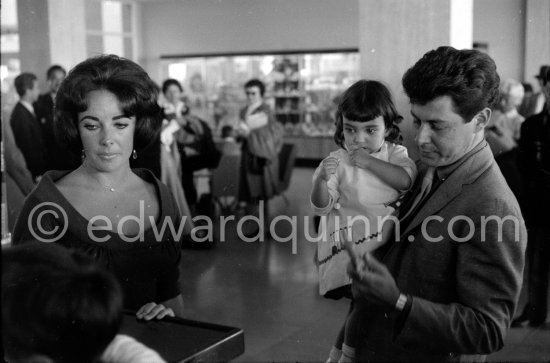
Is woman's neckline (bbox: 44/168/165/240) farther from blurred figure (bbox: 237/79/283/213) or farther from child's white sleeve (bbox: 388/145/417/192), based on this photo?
child's white sleeve (bbox: 388/145/417/192)

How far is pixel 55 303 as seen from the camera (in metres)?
0.65

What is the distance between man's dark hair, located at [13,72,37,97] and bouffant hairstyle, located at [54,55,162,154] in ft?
0.74

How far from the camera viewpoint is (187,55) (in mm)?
1214

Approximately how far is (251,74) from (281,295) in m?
0.52

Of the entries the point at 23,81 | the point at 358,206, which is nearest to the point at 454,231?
the point at 358,206

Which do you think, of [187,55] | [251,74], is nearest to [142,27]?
[187,55]

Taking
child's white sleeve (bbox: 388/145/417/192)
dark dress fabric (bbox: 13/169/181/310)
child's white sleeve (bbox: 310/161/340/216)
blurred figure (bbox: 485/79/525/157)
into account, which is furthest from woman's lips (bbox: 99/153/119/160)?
blurred figure (bbox: 485/79/525/157)

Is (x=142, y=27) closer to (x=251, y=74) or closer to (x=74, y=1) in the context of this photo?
(x=74, y=1)

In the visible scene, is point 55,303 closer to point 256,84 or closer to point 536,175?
point 256,84

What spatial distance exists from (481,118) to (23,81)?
0.80m

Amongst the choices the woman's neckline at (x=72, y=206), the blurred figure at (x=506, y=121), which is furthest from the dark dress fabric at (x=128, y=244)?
the blurred figure at (x=506, y=121)

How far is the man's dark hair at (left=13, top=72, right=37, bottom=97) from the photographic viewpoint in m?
1.17

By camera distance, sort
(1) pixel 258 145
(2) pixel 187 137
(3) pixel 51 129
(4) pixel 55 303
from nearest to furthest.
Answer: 1. (4) pixel 55 303
2. (3) pixel 51 129
3. (2) pixel 187 137
4. (1) pixel 258 145

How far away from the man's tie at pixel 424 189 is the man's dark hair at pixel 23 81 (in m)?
0.70
